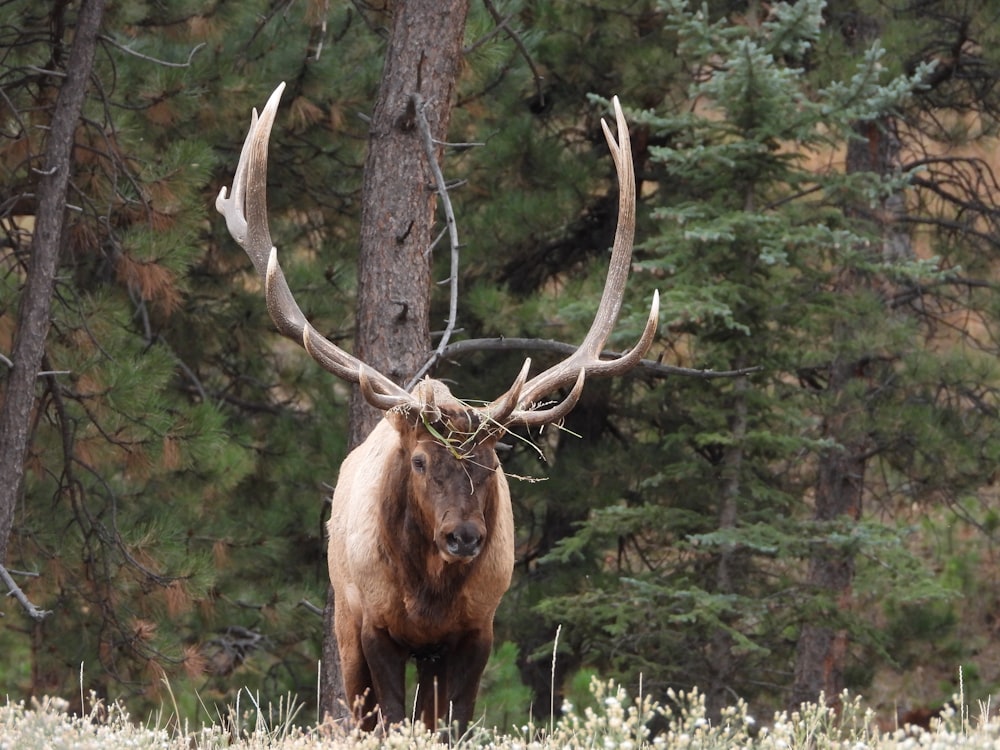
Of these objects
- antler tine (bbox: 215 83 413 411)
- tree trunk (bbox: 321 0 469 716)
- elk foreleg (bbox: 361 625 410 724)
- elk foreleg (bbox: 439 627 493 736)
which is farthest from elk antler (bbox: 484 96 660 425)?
tree trunk (bbox: 321 0 469 716)

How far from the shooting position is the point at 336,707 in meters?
8.29

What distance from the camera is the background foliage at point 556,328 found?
34.1 feet

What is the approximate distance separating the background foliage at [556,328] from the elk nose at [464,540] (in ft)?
13.4

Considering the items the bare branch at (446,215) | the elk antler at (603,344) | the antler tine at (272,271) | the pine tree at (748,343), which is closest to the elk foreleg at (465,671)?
the elk antler at (603,344)

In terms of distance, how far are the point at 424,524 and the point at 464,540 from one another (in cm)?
44

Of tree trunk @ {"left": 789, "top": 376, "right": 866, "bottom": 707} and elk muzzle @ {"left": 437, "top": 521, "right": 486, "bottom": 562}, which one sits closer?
elk muzzle @ {"left": 437, "top": 521, "right": 486, "bottom": 562}

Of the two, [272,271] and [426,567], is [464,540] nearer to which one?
[426,567]

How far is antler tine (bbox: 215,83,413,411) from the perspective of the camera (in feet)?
21.6

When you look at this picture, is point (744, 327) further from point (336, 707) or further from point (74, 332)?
point (74, 332)

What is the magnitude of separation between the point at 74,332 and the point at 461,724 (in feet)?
15.8

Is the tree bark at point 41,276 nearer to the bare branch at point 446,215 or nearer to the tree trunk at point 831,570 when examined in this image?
the bare branch at point 446,215

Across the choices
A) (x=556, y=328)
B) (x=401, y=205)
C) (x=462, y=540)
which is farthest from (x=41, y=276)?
(x=556, y=328)

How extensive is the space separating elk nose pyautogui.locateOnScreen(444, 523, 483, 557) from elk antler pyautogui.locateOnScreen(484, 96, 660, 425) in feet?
1.78

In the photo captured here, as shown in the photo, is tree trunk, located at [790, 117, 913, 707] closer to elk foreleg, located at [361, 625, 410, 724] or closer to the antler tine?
the antler tine
